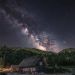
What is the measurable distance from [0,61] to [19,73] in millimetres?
32112

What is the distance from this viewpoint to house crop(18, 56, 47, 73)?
298ft

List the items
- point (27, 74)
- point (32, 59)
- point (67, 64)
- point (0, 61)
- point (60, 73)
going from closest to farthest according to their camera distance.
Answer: point (60, 73)
point (27, 74)
point (32, 59)
point (67, 64)
point (0, 61)

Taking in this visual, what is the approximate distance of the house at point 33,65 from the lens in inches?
3571

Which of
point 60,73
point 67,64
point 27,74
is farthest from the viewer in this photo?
point 67,64

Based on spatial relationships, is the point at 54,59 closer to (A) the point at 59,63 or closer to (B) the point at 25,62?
(A) the point at 59,63

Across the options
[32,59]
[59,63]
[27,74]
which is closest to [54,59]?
[59,63]

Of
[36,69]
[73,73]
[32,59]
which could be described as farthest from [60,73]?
[32,59]

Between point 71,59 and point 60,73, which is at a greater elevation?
point 71,59

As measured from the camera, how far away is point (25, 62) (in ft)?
326

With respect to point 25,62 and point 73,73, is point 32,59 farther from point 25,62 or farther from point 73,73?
point 73,73

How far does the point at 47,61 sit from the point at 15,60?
74.1 feet

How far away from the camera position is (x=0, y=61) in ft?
395

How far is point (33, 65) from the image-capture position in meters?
95.0

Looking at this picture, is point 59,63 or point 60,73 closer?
point 60,73
